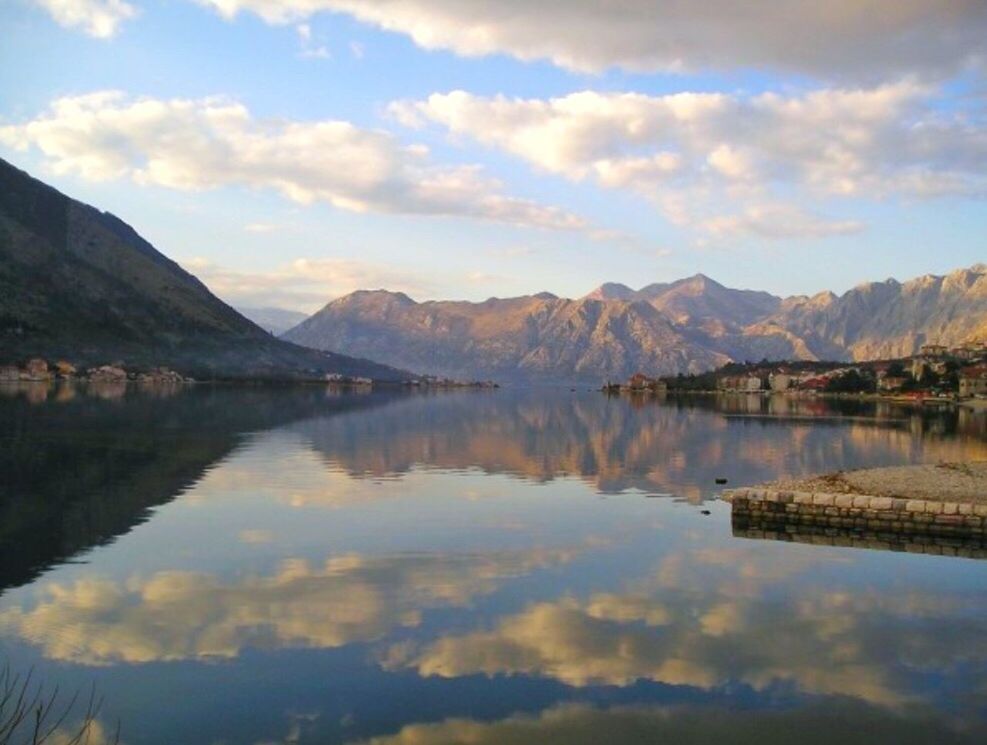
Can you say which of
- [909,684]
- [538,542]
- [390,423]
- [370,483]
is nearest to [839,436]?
[390,423]

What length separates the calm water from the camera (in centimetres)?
1733

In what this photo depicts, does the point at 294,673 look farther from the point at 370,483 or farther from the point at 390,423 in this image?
the point at 390,423

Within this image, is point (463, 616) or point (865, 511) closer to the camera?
point (463, 616)

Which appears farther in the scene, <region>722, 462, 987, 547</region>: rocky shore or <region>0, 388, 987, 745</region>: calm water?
<region>722, 462, 987, 547</region>: rocky shore

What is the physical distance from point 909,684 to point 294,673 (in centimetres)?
1393

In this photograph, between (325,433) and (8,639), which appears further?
(325,433)

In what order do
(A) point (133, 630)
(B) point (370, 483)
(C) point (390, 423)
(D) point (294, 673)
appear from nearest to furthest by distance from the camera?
(D) point (294, 673) < (A) point (133, 630) < (B) point (370, 483) < (C) point (390, 423)

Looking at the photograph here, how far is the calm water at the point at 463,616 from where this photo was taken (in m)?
17.3

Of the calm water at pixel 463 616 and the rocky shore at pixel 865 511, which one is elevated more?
the rocky shore at pixel 865 511

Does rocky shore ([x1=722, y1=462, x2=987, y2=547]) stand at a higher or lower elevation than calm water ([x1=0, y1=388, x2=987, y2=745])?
higher

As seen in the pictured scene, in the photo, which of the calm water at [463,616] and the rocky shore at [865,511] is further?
the rocky shore at [865,511]

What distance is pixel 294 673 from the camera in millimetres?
19125

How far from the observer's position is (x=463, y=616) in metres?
23.5

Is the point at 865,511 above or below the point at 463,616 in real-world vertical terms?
above
